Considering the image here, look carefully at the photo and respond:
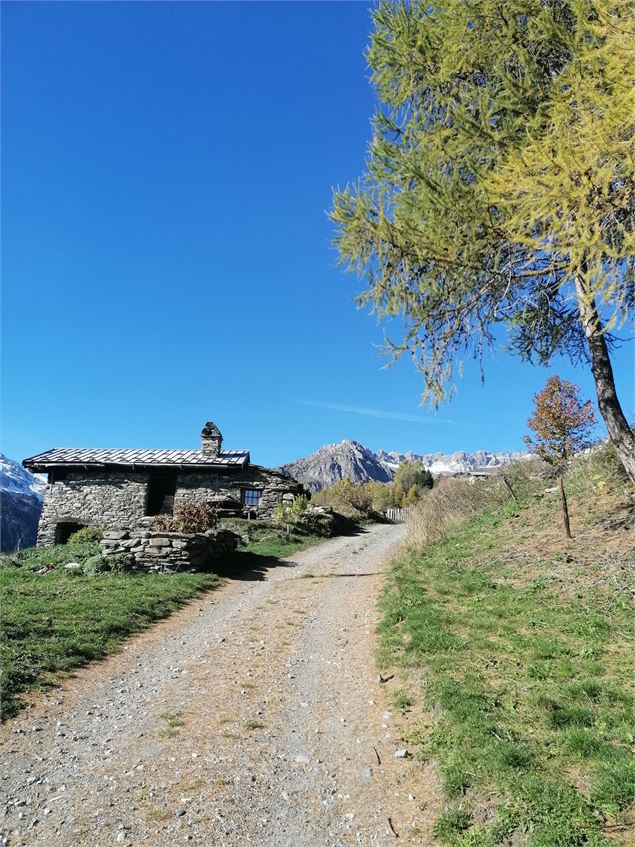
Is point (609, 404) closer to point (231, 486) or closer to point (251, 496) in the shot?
point (251, 496)

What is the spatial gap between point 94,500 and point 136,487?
242 cm

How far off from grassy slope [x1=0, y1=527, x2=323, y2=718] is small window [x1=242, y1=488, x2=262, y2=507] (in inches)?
396

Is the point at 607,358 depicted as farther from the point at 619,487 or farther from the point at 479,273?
the point at 619,487

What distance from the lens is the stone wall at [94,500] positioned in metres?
24.4

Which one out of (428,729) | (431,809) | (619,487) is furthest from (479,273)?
(619,487)

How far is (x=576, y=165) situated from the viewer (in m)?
4.79

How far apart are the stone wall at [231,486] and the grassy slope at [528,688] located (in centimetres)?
1528

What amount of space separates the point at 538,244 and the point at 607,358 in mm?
3352

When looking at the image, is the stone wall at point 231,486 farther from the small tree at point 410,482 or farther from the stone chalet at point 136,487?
the small tree at point 410,482

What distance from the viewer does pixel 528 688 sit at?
514cm

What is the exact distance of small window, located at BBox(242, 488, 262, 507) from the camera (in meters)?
25.4

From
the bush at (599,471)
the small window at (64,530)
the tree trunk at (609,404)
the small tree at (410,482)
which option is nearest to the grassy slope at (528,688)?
the tree trunk at (609,404)

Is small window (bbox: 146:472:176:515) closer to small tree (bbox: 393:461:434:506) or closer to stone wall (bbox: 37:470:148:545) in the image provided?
stone wall (bbox: 37:470:148:545)

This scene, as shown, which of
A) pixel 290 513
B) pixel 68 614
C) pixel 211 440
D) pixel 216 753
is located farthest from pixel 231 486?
pixel 216 753
